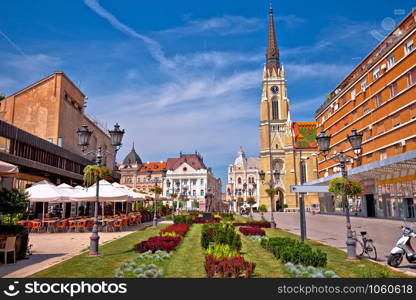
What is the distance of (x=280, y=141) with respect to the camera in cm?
8219

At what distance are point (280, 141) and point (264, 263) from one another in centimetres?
7471

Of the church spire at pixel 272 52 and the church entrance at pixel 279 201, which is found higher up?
the church spire at pixel 272 52

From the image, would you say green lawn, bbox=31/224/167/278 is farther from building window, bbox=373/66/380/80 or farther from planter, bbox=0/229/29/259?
building window, bbox=373/66/380/80

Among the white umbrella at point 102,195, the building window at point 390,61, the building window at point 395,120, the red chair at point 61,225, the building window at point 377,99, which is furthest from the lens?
the building window at point 377,99

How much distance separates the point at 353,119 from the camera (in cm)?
4556

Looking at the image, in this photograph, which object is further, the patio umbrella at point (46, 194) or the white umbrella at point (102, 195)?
the white umbrella at point (102, 195)

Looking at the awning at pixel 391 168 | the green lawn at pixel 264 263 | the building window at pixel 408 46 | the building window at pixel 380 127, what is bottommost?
the green lawn at pixel 264 263

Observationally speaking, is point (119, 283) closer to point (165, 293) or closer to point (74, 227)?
point (165, 293)

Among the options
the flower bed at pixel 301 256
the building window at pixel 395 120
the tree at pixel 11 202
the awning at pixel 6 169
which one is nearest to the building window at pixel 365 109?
the building window at pixel 395 120

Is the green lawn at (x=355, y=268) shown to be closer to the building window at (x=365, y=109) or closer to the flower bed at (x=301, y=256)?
the flower bed at (x=301, y=256)

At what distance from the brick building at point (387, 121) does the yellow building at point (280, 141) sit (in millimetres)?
28416

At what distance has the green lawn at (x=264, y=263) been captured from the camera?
813 centimetres

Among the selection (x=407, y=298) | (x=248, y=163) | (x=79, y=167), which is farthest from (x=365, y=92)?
(x=248, y=163)

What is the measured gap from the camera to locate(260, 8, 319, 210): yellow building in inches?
3039
